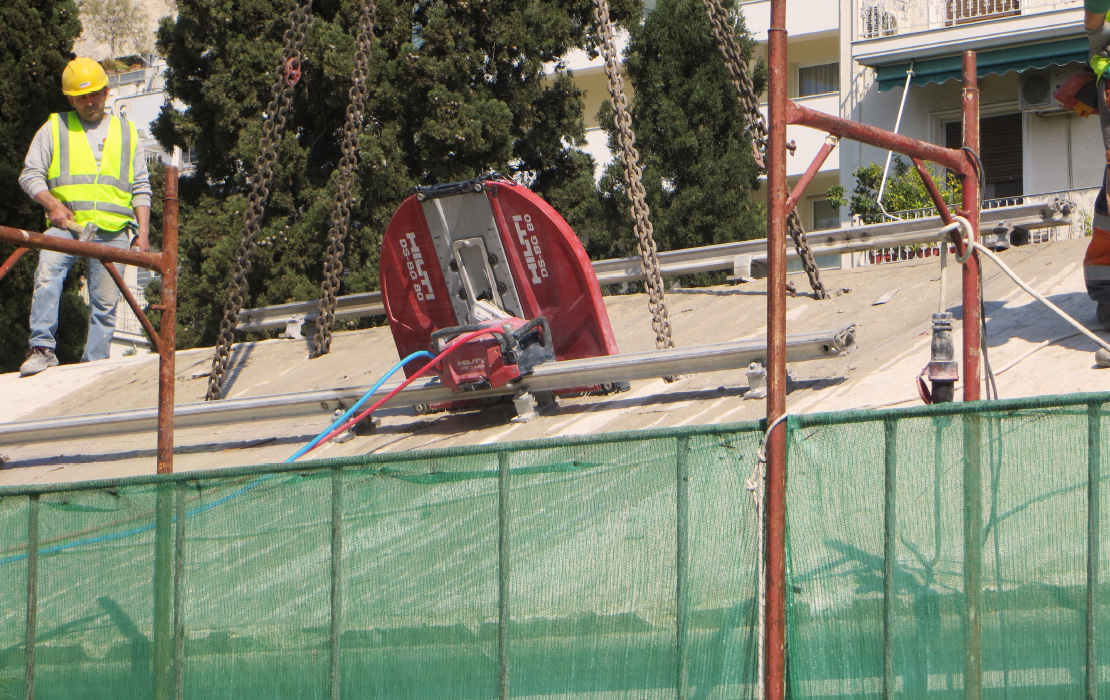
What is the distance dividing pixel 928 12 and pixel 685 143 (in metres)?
4.81

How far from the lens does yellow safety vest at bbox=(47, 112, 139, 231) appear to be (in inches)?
387

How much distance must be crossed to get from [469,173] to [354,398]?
9139 mm

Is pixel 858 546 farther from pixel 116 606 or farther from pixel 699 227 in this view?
pixel 699 227

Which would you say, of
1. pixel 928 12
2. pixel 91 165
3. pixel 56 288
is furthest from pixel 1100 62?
pixel 928 12

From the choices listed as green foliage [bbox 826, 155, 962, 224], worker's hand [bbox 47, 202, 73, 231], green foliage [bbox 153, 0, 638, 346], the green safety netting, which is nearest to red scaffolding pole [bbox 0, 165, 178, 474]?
the green safety netting

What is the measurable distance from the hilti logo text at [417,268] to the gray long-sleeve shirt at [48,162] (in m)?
2.49


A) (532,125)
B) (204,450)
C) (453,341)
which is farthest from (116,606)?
(532,125)

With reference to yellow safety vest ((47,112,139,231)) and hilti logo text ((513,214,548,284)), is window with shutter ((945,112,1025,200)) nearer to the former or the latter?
hilti logo text ((513,214,548,284))

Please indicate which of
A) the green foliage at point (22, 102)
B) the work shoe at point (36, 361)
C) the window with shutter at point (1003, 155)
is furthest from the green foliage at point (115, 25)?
the work shoe at point (36, 361)

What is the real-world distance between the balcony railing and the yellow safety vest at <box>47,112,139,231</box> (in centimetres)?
1448

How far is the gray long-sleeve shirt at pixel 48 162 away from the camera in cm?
967

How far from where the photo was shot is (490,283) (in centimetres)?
833

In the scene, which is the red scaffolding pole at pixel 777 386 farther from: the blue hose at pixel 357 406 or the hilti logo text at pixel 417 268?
the hilti logo text at pixel 417 268

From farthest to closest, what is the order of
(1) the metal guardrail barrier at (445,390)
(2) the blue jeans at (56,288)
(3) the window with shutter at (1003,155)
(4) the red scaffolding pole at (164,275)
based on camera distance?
(3) the window with shutter at (1003,155) < (2) the blue jeans at (56,288) < (1) the metal guardrail barrier at (445,390) < (4) the red scaffolding pole at (164,275)
